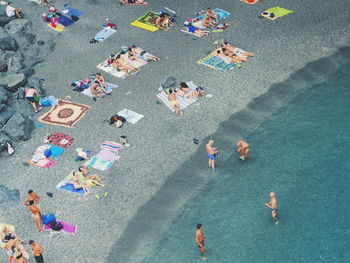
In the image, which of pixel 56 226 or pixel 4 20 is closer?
pixel 56 226

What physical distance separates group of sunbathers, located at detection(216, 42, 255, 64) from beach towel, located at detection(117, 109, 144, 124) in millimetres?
7236

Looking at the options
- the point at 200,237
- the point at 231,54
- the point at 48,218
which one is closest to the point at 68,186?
the point at 48,218


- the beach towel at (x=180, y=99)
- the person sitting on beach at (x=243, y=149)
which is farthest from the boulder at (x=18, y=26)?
the person sitting on beach at (x=243, y=149)

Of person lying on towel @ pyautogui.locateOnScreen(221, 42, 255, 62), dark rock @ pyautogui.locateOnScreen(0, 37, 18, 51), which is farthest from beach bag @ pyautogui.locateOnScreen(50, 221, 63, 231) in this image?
dark rock @ pyautogui.locateOnScreen(0, 37, 18, 51)

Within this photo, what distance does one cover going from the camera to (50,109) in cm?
3559

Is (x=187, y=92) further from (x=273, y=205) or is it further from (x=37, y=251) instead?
(x=37, y=251)

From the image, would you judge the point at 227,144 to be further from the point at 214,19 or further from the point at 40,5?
the point at 40,5

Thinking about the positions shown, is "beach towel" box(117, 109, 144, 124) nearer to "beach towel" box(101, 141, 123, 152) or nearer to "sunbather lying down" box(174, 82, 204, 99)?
"beach towel" box(101, 141, 123, 152)

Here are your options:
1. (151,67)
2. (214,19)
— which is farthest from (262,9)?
(151,67)

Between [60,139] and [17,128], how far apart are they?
261 centimetres

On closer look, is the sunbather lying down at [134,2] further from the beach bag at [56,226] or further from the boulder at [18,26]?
the beach bag at [56,226]

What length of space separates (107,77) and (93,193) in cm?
1032

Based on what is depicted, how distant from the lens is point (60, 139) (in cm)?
3300

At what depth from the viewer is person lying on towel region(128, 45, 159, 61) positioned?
3825 cm
